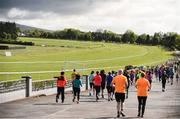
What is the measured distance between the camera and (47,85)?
30.9m

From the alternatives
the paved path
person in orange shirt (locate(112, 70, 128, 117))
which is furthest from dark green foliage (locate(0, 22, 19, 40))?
person in orange shirt (locate(112, 70, 128, 117))

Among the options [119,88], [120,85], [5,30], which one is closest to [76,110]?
[119,88]

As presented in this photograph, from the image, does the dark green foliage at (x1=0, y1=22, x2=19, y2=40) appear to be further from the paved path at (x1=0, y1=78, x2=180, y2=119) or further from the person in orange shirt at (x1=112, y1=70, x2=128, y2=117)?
the person in orange shirt at (x1=112, y1=70, x2=128, y2=117)

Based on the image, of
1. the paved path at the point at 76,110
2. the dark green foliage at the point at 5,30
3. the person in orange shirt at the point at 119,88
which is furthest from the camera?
the dark green foliage at the point at 5,30

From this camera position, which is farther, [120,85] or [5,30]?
[5,30]

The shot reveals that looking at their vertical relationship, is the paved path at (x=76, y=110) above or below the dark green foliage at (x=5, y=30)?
below

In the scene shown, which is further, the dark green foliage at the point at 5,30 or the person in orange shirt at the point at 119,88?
the dark green foliage at the point at 5,30

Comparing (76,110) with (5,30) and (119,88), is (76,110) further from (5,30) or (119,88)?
(5,30)

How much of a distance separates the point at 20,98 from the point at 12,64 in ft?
134

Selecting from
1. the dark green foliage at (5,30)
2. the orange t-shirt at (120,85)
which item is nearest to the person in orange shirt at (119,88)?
the orange t-shirt at (120,85)

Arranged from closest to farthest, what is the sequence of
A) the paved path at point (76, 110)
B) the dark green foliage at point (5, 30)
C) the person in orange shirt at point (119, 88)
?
the person in orange shirt at point (119, 88) < the paved path at point (76, 110) < the dark green foliage at point (5, 30)

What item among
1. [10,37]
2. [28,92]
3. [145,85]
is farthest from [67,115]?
[10,37]

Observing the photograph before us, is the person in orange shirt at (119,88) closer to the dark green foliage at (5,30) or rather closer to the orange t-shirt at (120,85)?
the orange t-shirt at (120,85)

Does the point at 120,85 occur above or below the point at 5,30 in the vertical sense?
below
